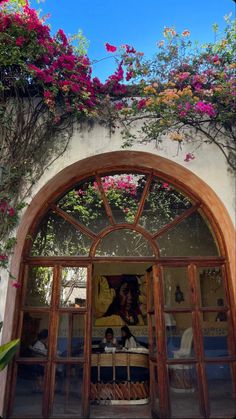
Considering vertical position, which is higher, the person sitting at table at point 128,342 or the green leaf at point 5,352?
the person sitting at table at point 128,342

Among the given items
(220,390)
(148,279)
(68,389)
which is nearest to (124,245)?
(148,279)

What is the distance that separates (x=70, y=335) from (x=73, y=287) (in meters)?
0.55

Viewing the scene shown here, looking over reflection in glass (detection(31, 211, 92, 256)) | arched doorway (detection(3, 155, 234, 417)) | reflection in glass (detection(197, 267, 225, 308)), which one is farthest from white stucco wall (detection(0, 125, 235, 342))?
reflection in glass (detection(197, 267, 225, 308))

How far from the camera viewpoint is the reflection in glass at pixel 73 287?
4133mm

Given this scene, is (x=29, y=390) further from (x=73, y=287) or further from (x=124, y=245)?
(x=124, y=245)

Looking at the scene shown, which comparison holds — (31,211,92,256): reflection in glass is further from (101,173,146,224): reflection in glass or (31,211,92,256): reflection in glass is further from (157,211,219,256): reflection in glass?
(157,211,219,256): reflection in glass

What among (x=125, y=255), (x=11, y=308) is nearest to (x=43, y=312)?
(x=11, y=308)

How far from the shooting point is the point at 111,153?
4305mm

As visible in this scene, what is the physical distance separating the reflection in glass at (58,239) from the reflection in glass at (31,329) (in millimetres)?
749

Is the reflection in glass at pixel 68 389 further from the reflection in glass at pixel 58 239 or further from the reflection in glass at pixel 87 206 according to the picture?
the reflection in glass at pixel 87 206

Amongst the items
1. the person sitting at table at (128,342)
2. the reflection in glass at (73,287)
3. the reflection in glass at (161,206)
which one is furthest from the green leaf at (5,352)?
the person sitting at table at (128,342)

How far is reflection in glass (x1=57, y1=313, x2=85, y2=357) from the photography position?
3967 mm

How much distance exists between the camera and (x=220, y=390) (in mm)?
3777

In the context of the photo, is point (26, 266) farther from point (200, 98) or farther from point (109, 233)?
point (200, 98)
